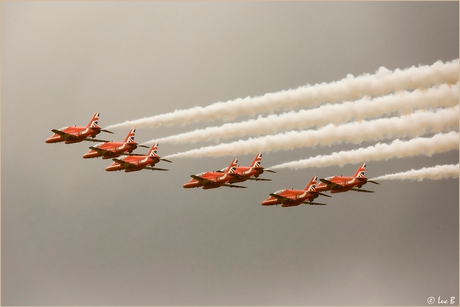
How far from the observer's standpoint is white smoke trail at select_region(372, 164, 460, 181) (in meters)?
59.8

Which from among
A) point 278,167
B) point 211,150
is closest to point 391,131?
point 278,167

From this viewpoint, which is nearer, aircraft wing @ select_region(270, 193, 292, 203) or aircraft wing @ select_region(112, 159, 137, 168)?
aircraft wing @ select_region(270, 193, 292, 203)

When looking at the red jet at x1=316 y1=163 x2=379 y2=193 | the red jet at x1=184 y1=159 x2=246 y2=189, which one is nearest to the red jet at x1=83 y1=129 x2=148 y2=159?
the red jet at x1=184 y1=159 x2=246 y2=189

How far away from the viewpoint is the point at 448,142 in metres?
58.1

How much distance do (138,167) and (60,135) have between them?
5.15 m

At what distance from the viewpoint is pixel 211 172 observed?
69250 mm

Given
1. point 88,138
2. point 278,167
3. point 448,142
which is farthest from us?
point 88,138

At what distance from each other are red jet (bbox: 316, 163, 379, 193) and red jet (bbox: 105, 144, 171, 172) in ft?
32.6

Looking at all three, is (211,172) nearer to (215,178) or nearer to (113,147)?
(215,178)

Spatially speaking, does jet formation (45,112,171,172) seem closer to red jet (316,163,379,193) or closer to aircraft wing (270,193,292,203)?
aircraft wing (270,193,292,203)

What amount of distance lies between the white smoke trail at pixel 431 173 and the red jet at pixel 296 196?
29.1 ft

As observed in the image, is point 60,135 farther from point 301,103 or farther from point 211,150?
point 301,103

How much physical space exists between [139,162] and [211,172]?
466 centimetres

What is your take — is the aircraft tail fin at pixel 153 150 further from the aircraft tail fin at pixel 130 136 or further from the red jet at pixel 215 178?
the red jet at pixel 215 178
